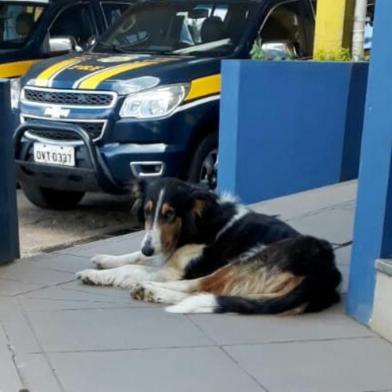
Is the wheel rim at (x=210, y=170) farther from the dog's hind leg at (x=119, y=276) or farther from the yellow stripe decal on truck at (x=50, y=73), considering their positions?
the dog's hind leg at (x=119, y=276)

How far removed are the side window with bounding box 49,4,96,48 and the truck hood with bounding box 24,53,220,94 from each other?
6.70ft

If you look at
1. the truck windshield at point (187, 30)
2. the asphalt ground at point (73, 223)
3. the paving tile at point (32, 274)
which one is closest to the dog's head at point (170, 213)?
the paving tile at point (32, 274)

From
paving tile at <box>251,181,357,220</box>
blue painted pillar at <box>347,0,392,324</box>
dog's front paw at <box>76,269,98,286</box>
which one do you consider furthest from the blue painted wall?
blue painted pillar at <box>347,0,392,324</box>

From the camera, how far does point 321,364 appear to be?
3816 mm

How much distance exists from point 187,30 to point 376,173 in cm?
536

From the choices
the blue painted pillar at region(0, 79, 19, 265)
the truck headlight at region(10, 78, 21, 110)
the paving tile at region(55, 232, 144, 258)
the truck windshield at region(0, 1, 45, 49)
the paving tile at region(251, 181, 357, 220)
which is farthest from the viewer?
the truck windshield at region(0, 1, 45, 49)

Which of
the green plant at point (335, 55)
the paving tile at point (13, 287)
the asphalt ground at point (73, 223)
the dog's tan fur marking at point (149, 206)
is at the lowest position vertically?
the asphalt ground at point (73, 223)

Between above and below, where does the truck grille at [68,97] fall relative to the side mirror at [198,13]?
below

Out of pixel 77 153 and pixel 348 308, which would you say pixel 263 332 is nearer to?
pixel 348 308

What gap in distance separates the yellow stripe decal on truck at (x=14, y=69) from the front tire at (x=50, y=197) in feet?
6.31

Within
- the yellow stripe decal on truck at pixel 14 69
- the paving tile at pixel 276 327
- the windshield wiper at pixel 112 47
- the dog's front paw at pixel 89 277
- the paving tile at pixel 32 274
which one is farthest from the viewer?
the yellow stripe decal on truck at pixel 14 69

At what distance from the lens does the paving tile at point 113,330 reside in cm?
402

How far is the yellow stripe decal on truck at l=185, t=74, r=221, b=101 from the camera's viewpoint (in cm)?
793

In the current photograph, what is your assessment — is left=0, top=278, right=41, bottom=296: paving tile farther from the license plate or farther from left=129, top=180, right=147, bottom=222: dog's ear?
the license plate
